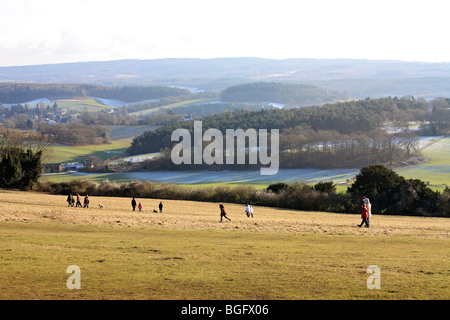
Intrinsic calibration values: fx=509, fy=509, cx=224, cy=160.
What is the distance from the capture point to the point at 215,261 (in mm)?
17109

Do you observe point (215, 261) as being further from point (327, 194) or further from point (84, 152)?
point (84, 152)

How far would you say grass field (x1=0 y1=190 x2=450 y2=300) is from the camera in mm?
13086

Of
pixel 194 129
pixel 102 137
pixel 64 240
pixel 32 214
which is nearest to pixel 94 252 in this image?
pixel 64 240

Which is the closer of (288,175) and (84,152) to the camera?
(288,175)

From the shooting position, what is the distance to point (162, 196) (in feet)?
193

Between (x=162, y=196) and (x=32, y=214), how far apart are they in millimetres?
28753

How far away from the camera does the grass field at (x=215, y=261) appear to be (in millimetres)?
13086
